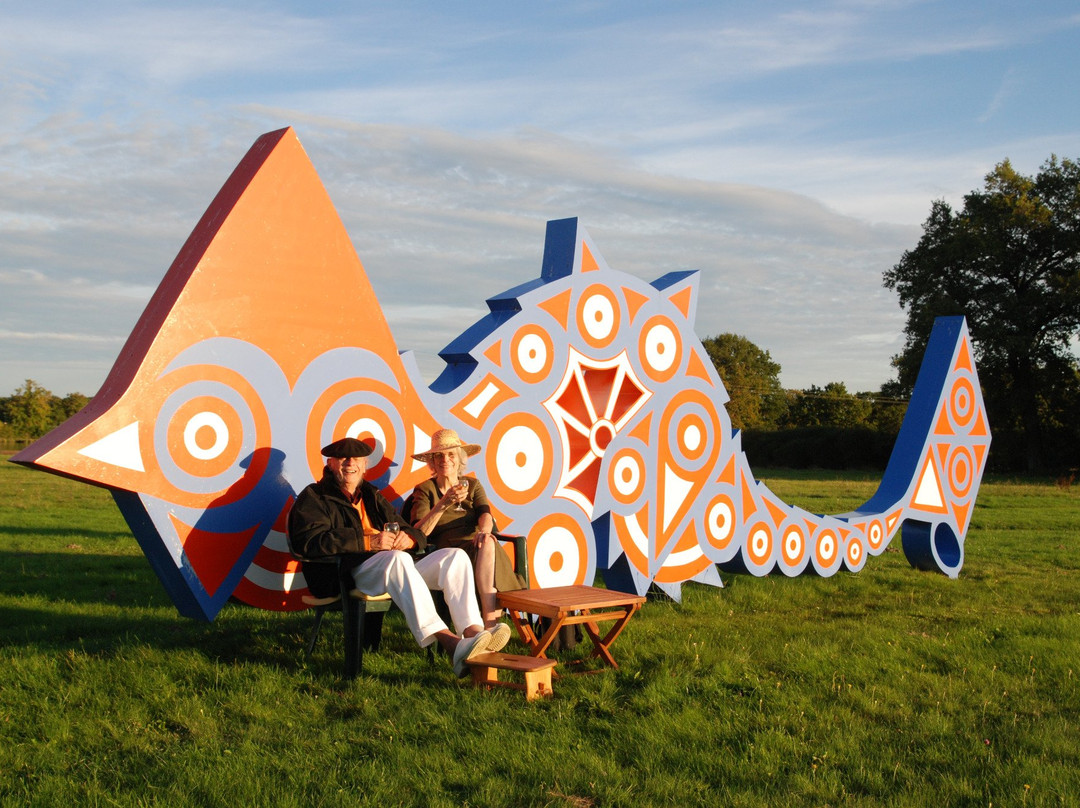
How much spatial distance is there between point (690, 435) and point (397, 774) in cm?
Result: 471

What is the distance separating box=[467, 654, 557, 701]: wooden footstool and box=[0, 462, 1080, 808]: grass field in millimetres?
104

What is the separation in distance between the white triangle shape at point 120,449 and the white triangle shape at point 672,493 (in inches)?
159

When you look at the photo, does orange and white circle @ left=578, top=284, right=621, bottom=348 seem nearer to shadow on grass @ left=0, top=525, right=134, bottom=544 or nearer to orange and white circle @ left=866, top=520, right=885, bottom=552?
orange and white circle @ left=866, top=520, right=885, bottom=552

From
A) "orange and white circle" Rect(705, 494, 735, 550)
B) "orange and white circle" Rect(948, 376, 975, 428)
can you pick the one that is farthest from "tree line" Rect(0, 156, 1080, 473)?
"orange and white circle" Rect(705, 494, 735, 550)

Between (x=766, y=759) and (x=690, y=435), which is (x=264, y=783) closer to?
(x=766, y=759)

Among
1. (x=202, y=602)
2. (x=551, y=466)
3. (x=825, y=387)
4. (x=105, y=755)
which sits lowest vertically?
(x=105, y=755)

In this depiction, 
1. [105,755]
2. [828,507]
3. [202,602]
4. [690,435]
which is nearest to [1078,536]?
[828,507]

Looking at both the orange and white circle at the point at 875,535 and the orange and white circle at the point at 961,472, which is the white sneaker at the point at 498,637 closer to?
the orange and white circle at the point at 875,535

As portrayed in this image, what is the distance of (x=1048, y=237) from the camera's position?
1239 inches

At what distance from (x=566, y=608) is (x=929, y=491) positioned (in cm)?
618

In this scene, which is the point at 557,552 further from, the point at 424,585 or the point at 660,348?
the point at 424,585

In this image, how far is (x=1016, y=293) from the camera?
105 ft

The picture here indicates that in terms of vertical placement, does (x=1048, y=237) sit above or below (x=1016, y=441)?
above

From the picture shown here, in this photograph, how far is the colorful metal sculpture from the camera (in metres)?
5.09
